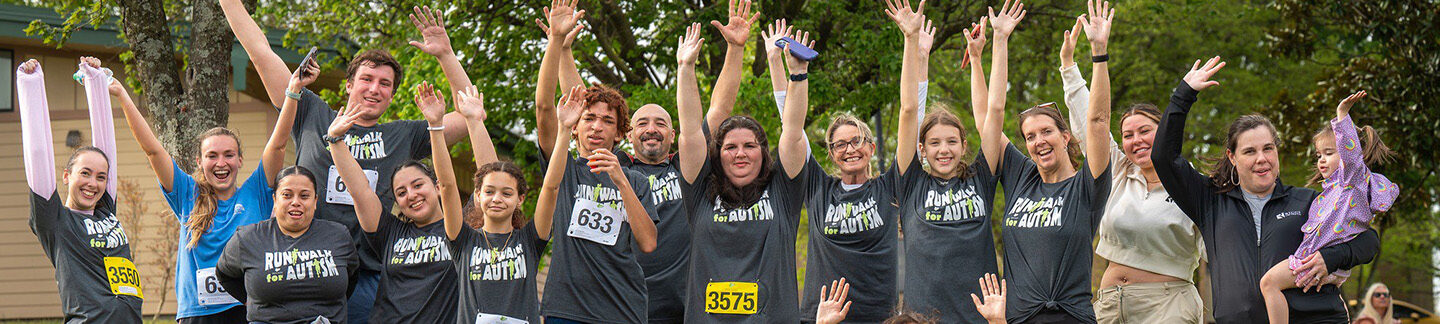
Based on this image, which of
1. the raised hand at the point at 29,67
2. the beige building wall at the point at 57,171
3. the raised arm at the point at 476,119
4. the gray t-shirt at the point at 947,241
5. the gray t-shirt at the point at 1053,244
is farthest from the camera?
the beige building wall at the point at 57,171

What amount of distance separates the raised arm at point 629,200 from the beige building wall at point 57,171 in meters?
11.5

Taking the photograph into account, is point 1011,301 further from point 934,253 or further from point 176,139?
point 176,139

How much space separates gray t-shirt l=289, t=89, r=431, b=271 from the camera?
6.46m

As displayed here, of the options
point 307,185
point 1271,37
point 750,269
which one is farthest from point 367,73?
point 1271,37

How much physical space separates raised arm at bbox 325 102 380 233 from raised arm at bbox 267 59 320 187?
1.00 ft

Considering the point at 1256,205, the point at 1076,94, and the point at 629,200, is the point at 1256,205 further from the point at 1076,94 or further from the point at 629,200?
the point at 629,200

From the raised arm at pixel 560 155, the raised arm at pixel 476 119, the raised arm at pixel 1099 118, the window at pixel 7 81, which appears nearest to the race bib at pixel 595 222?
the raised arm at pixel 560 155

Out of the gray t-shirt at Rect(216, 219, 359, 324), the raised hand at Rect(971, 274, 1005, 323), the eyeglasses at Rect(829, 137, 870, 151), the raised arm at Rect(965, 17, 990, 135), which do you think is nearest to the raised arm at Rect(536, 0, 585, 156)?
the gray t-shirt at Rect(216, 219, 359, 324)

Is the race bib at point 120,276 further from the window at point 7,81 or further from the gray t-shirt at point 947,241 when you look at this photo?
the window at point 7,81

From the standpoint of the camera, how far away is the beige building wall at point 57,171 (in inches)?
654

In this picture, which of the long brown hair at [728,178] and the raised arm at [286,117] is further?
the raised arm at [286,117]

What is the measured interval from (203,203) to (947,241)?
12.1ft

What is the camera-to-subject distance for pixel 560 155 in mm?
5789

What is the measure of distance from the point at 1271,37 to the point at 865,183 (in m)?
10.8
